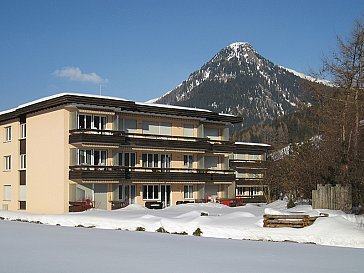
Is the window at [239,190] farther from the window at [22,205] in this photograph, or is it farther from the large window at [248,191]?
the window at [22,205]

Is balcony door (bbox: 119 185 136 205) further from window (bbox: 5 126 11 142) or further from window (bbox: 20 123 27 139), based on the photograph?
window (bbox: 5 126 11 142)

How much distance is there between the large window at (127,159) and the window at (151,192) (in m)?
2.14

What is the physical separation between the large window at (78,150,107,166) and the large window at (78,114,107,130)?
1.74 meters

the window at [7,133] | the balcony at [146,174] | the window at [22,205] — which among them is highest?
the window at [7,133]

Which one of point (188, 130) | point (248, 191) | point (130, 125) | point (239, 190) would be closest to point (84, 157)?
point (130, 125)

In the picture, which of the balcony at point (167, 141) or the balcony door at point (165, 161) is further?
the balcony door at point (165, 161)

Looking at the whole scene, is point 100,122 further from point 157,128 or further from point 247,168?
point 247,168

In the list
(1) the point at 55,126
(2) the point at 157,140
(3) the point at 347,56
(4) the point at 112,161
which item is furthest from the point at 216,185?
(3) the point at 347,56

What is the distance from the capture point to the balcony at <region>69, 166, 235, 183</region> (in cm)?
3969

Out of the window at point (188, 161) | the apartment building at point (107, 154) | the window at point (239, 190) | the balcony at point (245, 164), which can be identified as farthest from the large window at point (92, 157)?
the window at point (239, 190)

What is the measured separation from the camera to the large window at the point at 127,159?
1725 inches

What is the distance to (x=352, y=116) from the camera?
35.7 m

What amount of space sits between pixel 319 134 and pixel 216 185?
11351mm

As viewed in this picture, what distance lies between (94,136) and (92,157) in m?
2.13
